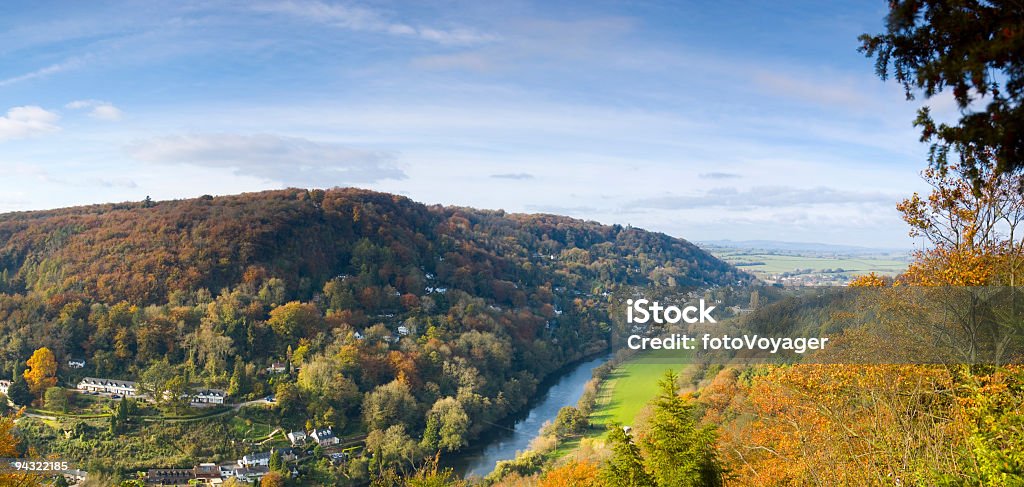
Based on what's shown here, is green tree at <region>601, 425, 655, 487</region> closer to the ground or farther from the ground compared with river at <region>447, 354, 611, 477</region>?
farther from the ground

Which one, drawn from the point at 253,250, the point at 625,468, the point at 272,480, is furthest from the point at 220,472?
the point at 253,250

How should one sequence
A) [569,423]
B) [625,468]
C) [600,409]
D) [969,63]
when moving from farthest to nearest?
[600,409]
[569,423]
[625,468]
[969,63]

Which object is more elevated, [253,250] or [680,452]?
[253,250]

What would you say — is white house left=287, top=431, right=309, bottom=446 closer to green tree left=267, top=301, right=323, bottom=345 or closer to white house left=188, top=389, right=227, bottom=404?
white house left=188, top=389, right=227, bottom=404

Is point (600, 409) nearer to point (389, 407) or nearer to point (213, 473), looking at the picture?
point (389, 407)

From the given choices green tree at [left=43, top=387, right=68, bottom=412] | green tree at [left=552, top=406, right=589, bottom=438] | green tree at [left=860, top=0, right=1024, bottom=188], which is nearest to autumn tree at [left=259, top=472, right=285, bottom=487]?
green tree at [left=43, top=387, right=68, bottom=412]

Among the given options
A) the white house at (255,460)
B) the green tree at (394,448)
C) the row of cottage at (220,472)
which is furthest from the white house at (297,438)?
the green tree at (394,448)
